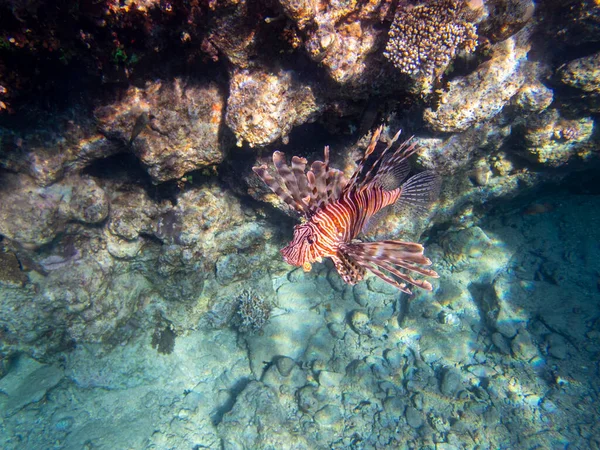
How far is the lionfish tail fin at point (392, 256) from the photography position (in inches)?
101

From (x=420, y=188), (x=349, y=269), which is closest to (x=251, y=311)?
(x=349, y=269)

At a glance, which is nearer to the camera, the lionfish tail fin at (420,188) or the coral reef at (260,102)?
the coral reef at (260,102)

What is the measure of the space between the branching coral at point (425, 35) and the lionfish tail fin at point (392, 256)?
6.58 feet

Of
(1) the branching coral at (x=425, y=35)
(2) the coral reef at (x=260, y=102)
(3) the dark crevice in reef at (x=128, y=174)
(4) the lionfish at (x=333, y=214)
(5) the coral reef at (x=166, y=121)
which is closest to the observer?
(4) the lionfish at (x=333, y=214)

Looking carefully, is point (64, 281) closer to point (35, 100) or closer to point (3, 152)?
point (3, 152)

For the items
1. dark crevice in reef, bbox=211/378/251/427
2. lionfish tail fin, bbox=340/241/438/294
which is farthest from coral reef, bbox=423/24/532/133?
dark crevice in reef, bbox=211/378/251/427

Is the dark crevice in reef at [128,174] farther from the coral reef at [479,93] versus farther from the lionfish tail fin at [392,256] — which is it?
the coral reef at [479,93]

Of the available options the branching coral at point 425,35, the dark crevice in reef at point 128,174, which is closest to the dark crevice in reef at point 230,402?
the dark crevice in reef at point 128,174

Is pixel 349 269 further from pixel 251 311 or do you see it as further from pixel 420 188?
pixel 251 311

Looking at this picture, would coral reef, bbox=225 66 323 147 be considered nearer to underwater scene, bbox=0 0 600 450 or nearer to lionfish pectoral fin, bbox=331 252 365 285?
underwater scene, bbox=0 0 600 450

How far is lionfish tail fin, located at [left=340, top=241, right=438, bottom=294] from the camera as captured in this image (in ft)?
8.45

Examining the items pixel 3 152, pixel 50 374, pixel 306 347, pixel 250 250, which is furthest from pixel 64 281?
pixel 306 347

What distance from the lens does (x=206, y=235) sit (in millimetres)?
5598

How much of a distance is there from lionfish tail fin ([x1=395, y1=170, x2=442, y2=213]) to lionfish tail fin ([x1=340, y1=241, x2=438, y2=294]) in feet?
5.06
